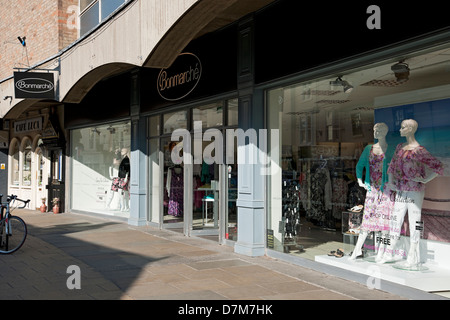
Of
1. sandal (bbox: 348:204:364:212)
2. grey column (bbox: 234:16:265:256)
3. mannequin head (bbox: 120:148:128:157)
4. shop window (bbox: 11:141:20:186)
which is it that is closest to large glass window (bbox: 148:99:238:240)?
grey column (bbox: 234:16:265:256)

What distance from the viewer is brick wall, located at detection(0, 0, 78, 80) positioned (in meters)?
15.0

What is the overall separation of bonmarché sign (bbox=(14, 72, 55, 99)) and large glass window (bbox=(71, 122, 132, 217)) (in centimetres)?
204

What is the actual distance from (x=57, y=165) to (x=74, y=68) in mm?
5602

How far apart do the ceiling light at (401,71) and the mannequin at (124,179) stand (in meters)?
8.59

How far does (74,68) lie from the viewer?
11.7 meters

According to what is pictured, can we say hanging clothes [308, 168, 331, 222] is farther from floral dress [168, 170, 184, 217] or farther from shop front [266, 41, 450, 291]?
floral dress [168, 170, 184, 217]

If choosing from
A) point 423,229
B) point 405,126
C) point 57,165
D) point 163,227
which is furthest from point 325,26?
point 57,165

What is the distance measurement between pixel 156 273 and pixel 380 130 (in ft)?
12.3

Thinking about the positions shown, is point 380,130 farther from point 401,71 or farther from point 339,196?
point 339,196

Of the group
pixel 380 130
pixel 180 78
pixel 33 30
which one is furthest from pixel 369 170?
pixel 33 30

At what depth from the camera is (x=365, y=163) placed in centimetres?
690

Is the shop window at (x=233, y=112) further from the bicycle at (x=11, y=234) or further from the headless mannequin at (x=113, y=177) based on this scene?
the headless mannequin at (x=113, y=177)

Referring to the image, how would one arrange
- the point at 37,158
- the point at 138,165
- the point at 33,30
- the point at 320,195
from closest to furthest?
the point at 320,195, the point at 138,165, the point at 33,30, the point at 37,158

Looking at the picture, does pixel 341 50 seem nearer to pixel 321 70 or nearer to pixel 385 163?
pixel 321 70
